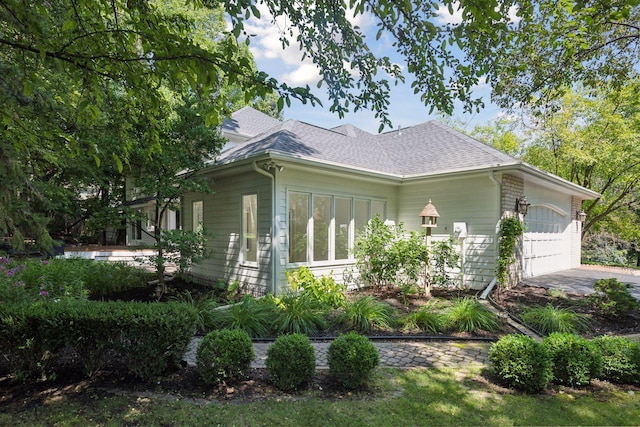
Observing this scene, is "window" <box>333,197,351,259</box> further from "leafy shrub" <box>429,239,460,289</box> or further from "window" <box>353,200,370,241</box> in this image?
"leafy shrub" <box>429,239,460,289</box>

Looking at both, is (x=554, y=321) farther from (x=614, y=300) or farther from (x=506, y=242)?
(x=506, y=242)

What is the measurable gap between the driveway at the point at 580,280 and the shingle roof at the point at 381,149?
3.78 m

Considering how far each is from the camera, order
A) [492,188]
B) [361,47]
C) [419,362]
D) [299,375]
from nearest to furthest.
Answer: [299,375] < [361,47] < [419,362] < [492,188]

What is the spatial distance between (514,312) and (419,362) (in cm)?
334

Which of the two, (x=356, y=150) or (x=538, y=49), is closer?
(x=538, y=49)

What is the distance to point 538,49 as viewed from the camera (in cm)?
619

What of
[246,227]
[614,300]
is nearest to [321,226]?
[246,227]

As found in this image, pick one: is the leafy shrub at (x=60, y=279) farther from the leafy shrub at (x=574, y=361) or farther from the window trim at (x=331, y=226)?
the leafy shrub at (x=574, y=361)

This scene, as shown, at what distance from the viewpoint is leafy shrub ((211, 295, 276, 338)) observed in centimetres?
538

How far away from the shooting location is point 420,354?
4730 mm

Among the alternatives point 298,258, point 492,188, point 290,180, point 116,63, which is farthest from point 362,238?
point 116,63

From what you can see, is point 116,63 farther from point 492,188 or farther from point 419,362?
point 492,188

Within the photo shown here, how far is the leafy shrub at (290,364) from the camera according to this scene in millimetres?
3541

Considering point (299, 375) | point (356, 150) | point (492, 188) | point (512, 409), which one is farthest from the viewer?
point (356, 150)
